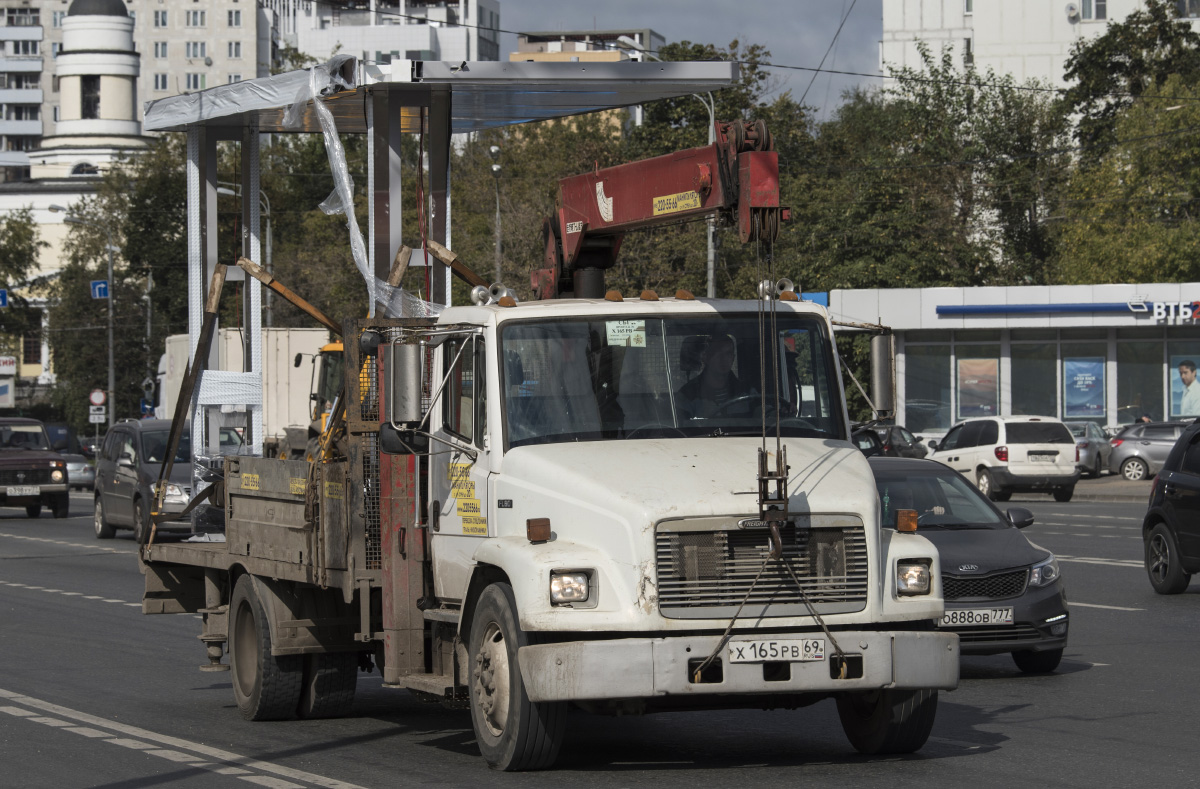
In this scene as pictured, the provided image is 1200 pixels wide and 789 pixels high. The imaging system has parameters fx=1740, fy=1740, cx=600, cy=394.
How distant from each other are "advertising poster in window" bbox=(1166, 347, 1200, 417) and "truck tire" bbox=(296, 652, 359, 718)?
1693 inches

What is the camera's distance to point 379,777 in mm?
8164

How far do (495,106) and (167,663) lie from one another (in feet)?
16.6

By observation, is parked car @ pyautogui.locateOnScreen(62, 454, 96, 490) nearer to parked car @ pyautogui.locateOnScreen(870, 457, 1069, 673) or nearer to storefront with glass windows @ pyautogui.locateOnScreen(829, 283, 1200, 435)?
storefront with glass windows @ pyautogui.locateOnScreen(829, 283, 1200, 435)

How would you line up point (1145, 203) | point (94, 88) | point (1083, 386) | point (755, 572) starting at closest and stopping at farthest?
point (755, 572), point (1083, 386), point (1145, 203), point (94, 88)

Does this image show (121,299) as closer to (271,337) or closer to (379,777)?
(271,337)

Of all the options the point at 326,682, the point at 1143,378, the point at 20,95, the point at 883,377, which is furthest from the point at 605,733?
the point at 20,95

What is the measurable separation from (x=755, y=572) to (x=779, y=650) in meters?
0.35

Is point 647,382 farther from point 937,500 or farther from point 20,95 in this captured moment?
point 20,95

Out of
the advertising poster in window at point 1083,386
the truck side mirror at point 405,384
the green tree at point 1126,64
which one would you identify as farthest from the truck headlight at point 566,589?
the green tree at point 1126,64

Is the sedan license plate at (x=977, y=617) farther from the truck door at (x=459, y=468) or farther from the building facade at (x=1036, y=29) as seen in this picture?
the building facade at (x=1036, y=29)

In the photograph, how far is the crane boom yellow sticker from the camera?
30.3 ft

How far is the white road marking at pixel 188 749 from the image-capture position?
806 centimetres

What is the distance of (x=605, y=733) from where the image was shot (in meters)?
9.63

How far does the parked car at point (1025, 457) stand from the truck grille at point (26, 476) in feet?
62.0
